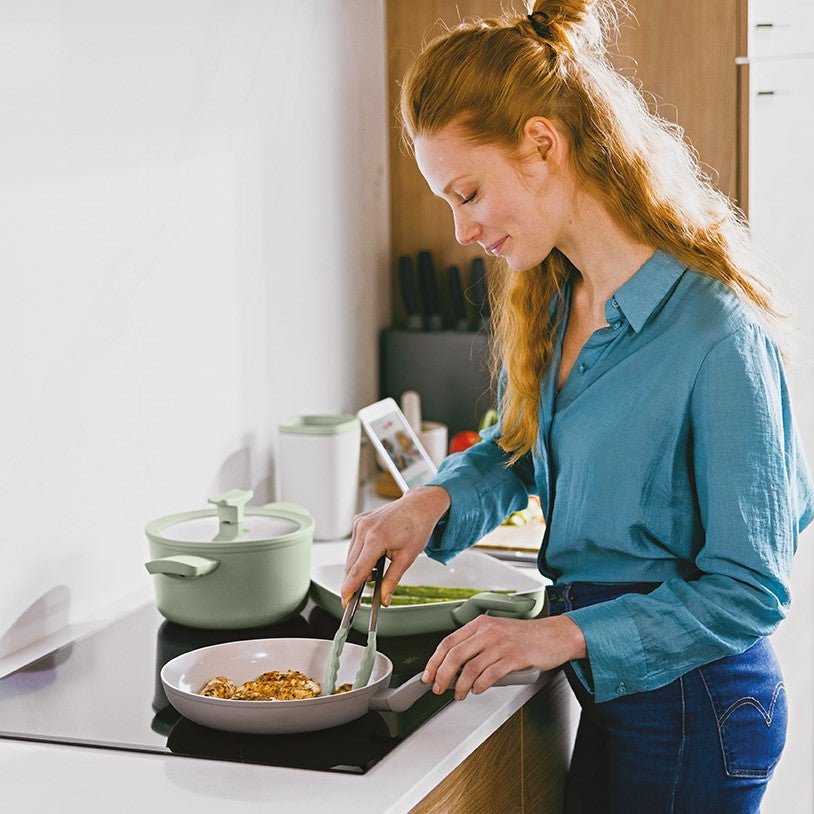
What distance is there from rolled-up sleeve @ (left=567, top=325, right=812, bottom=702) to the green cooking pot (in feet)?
1.42

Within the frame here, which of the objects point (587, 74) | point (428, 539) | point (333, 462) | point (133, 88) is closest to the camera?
point (587, 74)

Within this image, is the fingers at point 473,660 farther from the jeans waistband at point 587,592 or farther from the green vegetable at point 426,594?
the green vegetable at point 426,594

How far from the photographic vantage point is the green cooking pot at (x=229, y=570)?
1.41m

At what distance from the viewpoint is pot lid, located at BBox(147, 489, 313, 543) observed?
1.47 meters

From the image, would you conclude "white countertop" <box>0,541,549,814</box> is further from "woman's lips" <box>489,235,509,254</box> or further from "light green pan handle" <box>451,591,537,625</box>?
"woman's lips" <box>489,235,509,254</box>

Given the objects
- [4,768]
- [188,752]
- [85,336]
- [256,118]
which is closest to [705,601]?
[188,752]

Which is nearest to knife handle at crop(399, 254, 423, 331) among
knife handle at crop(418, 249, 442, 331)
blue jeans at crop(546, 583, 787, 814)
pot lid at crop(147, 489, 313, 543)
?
knife handle at crop(418, 249, 442, 331)

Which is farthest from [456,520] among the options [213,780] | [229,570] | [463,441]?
[463,441]

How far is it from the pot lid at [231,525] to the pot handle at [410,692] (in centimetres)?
34

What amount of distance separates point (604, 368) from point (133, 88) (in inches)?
29.5

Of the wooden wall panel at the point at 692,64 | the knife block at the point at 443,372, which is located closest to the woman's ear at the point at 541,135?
the wooden wall panel at the point at 692,64

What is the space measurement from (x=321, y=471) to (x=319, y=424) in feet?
0.36

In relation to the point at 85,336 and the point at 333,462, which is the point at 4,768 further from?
the point at 333,462

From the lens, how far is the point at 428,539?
1389mm
